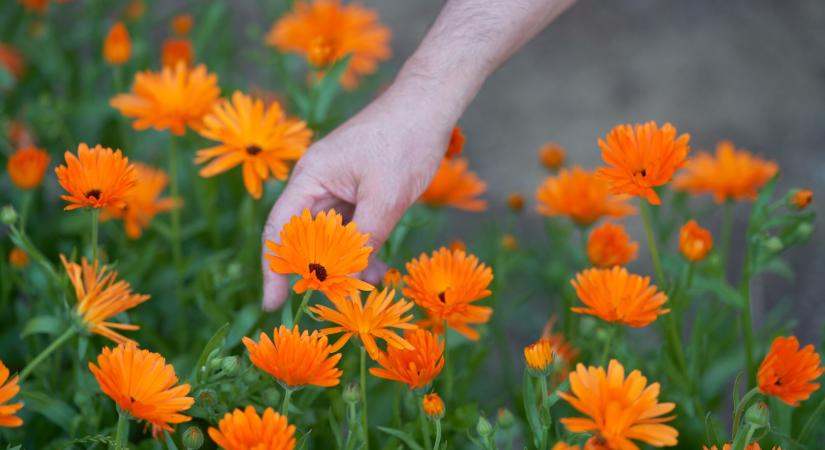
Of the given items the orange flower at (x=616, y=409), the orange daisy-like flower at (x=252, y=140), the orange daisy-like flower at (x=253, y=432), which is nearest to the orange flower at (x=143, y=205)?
the orange daisy-like flower at (x=252, y=140)

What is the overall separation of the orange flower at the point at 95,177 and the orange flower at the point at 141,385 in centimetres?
19

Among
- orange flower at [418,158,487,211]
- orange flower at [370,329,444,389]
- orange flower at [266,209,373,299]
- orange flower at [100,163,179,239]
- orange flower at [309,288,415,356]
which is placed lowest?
orange flower at [100,163,179,239]

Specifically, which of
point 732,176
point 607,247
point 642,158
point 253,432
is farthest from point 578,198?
point 253,432

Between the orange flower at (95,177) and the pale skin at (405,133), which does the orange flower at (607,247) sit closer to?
the pale skin at (405,133)

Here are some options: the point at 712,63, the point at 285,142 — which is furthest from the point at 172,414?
the point at 712,63

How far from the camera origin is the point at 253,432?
0.89 meters

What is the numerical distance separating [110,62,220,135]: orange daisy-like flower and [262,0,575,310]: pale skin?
25 cm

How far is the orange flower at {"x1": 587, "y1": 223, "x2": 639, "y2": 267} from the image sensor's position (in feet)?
4.45

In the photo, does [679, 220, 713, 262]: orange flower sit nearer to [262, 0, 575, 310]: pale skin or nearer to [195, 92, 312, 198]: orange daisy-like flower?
[262, 0, 575, 310]: pale skin

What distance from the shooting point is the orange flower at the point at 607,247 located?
53.4 inches

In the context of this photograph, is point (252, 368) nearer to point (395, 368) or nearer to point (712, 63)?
point (395, 368)

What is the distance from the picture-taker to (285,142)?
4.40 ft

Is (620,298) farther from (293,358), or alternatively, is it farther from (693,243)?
(293,358)

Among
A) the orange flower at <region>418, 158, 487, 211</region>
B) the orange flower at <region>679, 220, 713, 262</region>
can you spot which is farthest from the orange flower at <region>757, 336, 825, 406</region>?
the orange flower at <region>418, 158, 487, 211</region>
